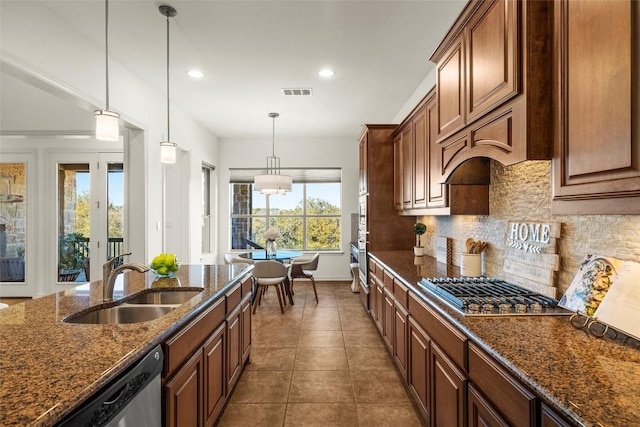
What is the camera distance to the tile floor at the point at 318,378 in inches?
92.1

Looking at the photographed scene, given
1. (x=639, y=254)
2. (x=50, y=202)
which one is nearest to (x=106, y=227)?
(x=50, y=202)

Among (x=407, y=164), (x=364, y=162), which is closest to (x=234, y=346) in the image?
(x=407, y=164)

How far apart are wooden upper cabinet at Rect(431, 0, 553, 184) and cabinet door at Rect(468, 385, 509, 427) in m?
0.94

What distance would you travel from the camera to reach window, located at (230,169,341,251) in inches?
277

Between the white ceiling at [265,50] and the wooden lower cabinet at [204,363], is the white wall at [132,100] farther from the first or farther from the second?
the wooden lower cabinet at [204,363]

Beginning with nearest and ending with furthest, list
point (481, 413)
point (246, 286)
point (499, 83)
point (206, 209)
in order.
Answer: point (481, 413), point (499, 83), point (246, 286), point (206, 209)

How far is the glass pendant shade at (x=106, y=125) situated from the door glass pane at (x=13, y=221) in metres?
4.55

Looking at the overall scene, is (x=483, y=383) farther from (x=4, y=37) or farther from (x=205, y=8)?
(x=4, y=37)

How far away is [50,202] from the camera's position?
17.8 ft

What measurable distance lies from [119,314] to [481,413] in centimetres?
181

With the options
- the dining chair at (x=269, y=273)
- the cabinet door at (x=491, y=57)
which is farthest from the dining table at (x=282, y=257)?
the cabinet door at (x=491, y=57)

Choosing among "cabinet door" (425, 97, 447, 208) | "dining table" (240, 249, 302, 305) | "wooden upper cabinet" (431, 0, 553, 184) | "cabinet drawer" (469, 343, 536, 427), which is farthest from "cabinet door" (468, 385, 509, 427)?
"dining table" (240, 249, 302, 305)

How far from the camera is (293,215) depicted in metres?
7.03

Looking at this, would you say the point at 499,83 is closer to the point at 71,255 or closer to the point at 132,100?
the point at 132,100
